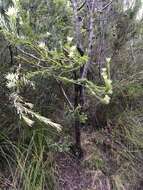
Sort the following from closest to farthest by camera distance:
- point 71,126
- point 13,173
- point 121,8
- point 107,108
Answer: point 13,173
point 71,126
point 107,108
point 121,8

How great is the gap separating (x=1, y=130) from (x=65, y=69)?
80cm

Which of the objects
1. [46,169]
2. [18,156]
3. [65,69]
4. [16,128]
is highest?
[65,69]

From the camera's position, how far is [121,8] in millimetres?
3721

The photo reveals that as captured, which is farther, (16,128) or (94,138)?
(94,138)

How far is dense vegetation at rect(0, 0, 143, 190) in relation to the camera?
2738 millimetres

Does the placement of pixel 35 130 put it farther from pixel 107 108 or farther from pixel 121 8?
pixel 121 8

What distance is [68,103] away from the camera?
3.17 m

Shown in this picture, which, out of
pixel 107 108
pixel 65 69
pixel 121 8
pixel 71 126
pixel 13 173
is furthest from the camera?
pixel 121 8

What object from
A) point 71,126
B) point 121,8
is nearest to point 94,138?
point 71,126

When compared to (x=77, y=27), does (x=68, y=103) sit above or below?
below

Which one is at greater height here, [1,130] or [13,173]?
[1,130]

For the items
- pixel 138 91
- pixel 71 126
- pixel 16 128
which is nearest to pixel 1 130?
pixel 16 128

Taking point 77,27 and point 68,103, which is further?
point 68,103

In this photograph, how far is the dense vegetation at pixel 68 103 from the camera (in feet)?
8.98
